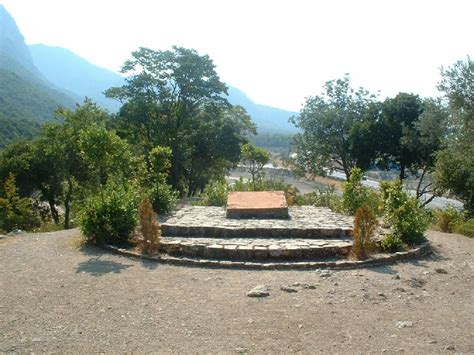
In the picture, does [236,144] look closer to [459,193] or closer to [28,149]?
[28,149]

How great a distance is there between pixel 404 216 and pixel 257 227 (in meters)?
3.19

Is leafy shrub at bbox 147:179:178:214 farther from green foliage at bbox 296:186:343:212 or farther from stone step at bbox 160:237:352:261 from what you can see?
green foliage at bbox 296:186:343:212

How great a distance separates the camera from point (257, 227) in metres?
10.2

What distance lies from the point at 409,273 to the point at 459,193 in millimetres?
9973

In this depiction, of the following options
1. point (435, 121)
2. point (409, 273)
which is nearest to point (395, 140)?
point (435, 121)

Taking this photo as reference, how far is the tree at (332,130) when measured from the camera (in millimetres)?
22984

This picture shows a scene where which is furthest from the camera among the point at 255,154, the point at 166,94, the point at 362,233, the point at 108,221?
the point at 166,94

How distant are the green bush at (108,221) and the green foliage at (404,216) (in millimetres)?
5588

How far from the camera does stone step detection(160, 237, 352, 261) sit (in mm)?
8539

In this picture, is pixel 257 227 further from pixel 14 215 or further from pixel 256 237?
pixel 14 215

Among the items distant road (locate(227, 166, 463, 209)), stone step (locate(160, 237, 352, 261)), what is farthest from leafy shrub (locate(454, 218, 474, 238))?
stone step (locate(160, 237, 352, 261))

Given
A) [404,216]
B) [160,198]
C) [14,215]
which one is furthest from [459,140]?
[14,215]

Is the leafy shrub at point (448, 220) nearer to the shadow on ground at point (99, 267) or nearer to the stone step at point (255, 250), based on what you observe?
the stone step at point (255, 250)

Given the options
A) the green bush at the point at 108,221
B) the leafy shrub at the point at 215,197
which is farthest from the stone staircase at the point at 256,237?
the leafy shrub at the point at 215,197
